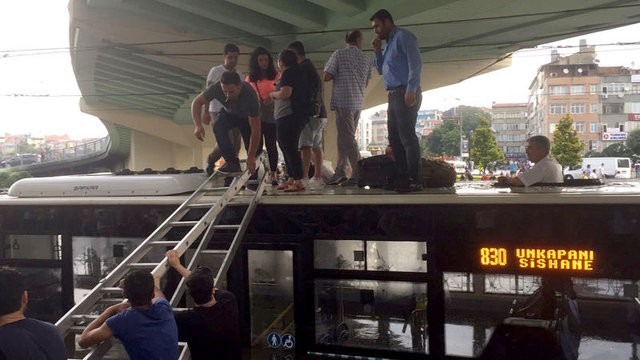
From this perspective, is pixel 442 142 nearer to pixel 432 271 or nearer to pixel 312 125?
pixel 312 125

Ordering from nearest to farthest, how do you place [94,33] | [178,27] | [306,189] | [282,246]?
[282,246] → [306,189] → [178,27] → [94,33]

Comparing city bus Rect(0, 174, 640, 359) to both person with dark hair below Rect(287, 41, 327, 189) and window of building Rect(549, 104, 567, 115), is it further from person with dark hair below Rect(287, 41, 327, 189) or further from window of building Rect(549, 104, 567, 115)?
window of building Rect(549, 104, 567, 115)

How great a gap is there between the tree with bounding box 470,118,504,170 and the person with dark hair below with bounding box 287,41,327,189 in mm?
8119

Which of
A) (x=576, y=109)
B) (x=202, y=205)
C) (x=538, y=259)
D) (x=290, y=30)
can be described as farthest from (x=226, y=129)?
(x=290, y=30)

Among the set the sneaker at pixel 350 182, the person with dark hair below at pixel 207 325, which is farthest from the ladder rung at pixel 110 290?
the sneaker at pixel 350 182

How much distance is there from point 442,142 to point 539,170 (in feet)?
24.5

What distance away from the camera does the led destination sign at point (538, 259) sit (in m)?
3.74

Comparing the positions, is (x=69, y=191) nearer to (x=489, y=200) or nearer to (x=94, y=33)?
(x=489, y=200)

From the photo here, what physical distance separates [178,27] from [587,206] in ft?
43.8

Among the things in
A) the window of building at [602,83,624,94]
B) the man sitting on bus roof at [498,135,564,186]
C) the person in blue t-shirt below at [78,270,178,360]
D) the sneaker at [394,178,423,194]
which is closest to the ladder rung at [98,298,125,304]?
the person in blue t-shirt below at [78,270,178,360]

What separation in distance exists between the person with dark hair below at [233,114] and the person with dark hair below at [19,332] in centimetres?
247

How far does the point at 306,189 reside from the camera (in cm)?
501

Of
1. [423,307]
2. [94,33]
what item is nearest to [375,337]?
[423,307]

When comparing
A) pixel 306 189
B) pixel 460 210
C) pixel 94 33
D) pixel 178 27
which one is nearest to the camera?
pixel 460 210
